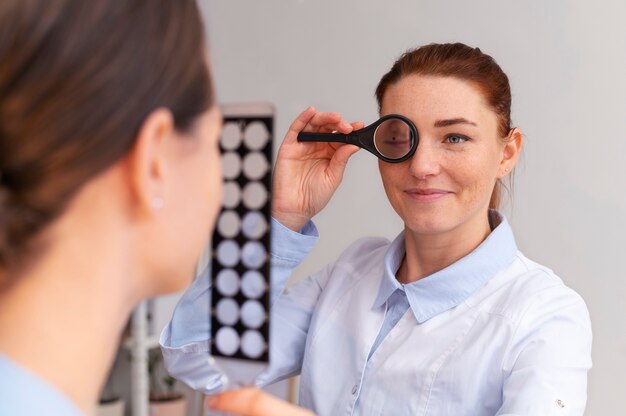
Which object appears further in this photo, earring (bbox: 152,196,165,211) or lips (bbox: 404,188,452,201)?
lips (bbox: 404,188,452,201)

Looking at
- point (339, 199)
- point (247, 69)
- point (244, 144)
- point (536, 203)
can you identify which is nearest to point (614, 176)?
point (536, 203)

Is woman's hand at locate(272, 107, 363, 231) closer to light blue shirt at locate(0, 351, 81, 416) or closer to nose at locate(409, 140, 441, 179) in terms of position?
nose at locate(409, 140, 441, 179)

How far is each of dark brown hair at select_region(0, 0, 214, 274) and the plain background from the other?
5.33ft

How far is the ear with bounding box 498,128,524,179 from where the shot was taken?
1.36 metres

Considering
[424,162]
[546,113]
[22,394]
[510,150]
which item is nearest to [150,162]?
[22,394]

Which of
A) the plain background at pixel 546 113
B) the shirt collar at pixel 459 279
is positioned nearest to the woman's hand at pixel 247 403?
the shirt collar at pixel 459 279

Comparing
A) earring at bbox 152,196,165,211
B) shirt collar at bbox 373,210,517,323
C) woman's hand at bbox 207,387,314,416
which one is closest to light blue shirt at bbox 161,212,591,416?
shirt collar at bbox 373,210,517,323

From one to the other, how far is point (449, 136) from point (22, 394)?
89cm

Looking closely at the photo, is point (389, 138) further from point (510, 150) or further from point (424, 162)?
point (510, 150)

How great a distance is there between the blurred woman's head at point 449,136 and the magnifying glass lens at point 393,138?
0.02 m

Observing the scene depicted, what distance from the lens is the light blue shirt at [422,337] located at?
1124 millimetres

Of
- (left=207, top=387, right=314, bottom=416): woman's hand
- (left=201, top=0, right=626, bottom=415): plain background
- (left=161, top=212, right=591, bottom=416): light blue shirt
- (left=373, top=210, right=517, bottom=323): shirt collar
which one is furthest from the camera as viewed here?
(left=201, top=0, right=626, bottom=415): plain background

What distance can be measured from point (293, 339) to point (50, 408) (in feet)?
3.02

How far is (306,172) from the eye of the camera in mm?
1403
